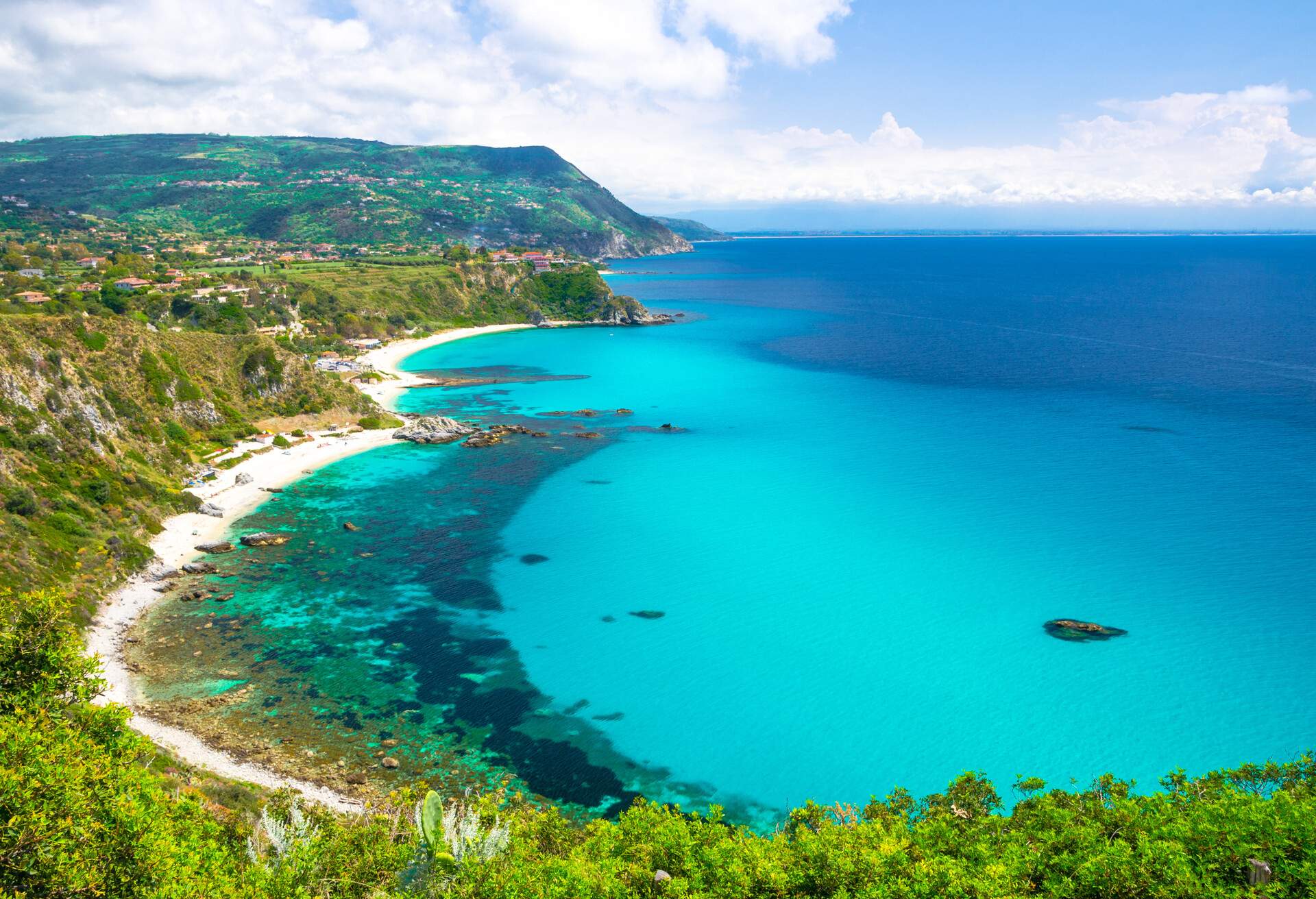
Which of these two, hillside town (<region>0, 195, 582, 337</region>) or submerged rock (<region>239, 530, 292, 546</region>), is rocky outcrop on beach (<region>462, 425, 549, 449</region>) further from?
hillside town (<region>0, 195, 582, 337</region>)

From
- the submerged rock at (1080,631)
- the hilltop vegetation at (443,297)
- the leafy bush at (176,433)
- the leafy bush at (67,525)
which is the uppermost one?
the hilltop vegetation at (443,297)

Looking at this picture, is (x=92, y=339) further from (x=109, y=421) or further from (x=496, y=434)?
(x=496, y=434)

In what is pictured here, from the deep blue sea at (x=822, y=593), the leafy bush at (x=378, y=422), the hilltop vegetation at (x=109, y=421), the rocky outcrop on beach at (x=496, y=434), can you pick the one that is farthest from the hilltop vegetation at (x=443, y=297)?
the rocky outcrop on beach at (x=496, y=434)

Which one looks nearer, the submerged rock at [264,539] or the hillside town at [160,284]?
the submerged rock at [264,539]

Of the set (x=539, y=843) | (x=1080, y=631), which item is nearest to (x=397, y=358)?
(x=1080, y=631)

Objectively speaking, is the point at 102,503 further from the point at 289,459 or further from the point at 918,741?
the point at 918,741

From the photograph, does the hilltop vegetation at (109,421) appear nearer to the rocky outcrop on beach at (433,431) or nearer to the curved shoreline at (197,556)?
the curved shoreline at (197,556)

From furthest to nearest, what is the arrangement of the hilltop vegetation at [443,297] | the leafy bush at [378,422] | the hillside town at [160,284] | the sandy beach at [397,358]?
the hilltop vegetation at [443,297], the sandy beach at [397,358], the hillside town at [160,284], the leafy bush at [378,422]
